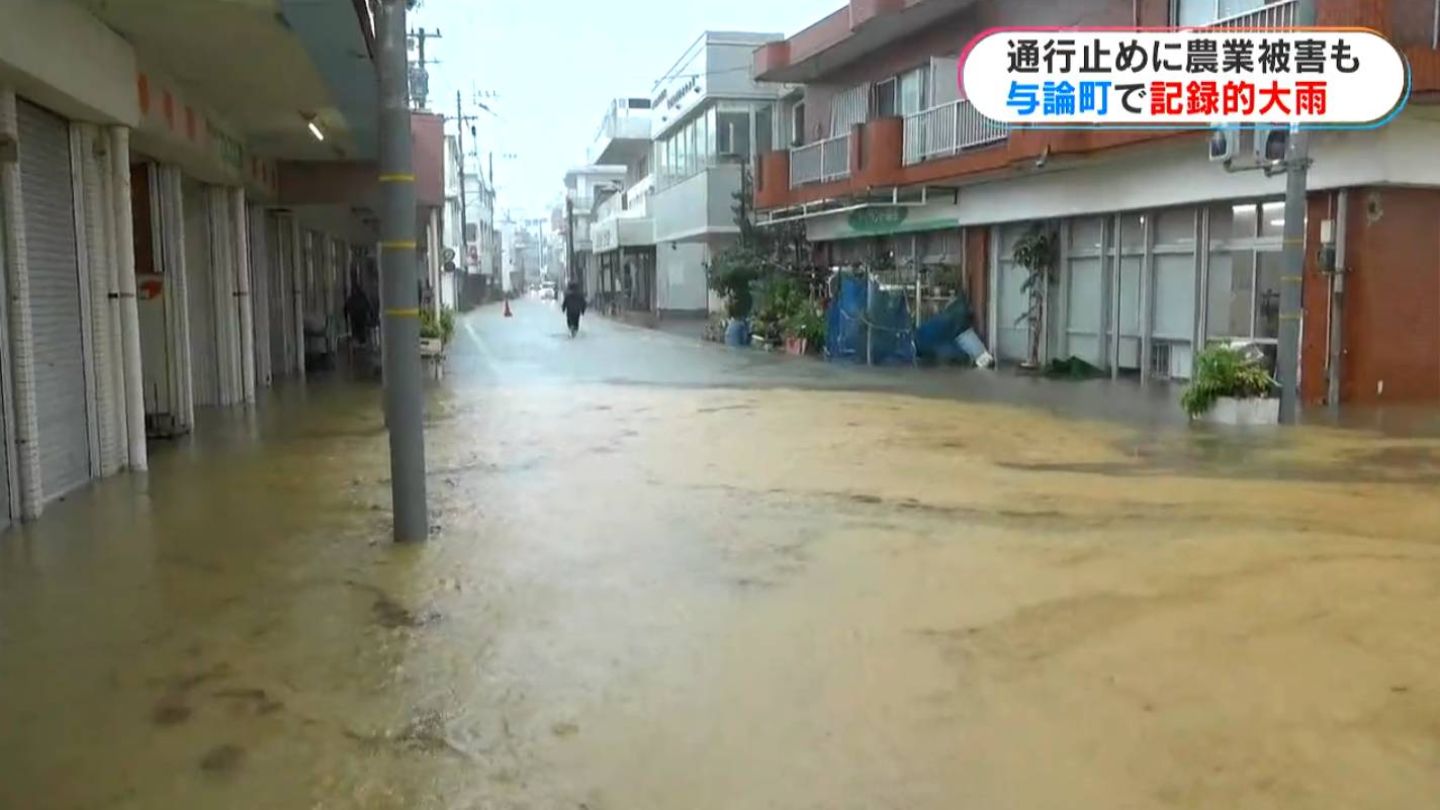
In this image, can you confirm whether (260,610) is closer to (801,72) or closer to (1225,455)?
(1225,455)

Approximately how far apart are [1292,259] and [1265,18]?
154 inches

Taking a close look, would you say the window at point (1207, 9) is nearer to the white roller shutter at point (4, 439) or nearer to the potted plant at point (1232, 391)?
the potted plant at point (1232, 391)

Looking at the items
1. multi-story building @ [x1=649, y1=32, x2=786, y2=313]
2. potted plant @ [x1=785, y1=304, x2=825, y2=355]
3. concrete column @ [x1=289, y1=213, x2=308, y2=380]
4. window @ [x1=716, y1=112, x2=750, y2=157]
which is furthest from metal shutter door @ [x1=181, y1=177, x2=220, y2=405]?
window @ [x1=716, y1=112, x2=750, y2=157]

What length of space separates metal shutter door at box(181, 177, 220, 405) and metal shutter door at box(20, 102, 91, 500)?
5879 mm

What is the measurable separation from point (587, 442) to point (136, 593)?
6.29 metres

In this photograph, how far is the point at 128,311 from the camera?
36.0ft

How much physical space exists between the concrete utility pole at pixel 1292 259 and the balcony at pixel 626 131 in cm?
4584

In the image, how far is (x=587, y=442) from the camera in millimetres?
12688

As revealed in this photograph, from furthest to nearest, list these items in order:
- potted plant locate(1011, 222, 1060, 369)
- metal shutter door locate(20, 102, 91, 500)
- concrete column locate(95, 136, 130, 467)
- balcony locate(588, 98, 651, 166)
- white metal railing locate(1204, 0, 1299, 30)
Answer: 1. balcony locate(588, 98, 651, 166)
2. potted plant locate(1011, 222, 1060, 369)
3. white metal railing locate(1204, 0, 1299, 30)
4. concrete column locate(95, 136, 130, 467)
5. metal shutter door locate(20, 102, 91, 500)

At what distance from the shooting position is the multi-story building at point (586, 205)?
80.0 metres

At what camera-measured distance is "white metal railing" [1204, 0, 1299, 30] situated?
1514 cm

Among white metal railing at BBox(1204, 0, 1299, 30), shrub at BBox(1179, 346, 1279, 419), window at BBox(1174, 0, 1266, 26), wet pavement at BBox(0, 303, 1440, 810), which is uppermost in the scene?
window at BBox(1174, 0, 1266, 26)

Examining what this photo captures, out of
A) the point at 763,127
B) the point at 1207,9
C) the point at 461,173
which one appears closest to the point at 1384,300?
the point at 1207,9
